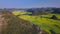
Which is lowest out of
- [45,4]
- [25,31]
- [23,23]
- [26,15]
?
[25,31]

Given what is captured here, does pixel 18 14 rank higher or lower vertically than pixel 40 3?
lower

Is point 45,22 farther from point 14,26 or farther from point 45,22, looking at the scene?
point 14,26

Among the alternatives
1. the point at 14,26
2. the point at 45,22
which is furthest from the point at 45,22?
the point at 14,26

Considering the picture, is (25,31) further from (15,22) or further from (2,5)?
(2,5)

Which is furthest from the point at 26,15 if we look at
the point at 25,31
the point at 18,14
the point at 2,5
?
the point at 2,5

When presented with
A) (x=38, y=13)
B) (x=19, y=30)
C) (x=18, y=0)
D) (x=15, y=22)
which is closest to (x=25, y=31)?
(x=19, y=30)

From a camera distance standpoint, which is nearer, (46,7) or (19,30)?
(19,30)

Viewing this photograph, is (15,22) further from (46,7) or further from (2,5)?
(46,7)
